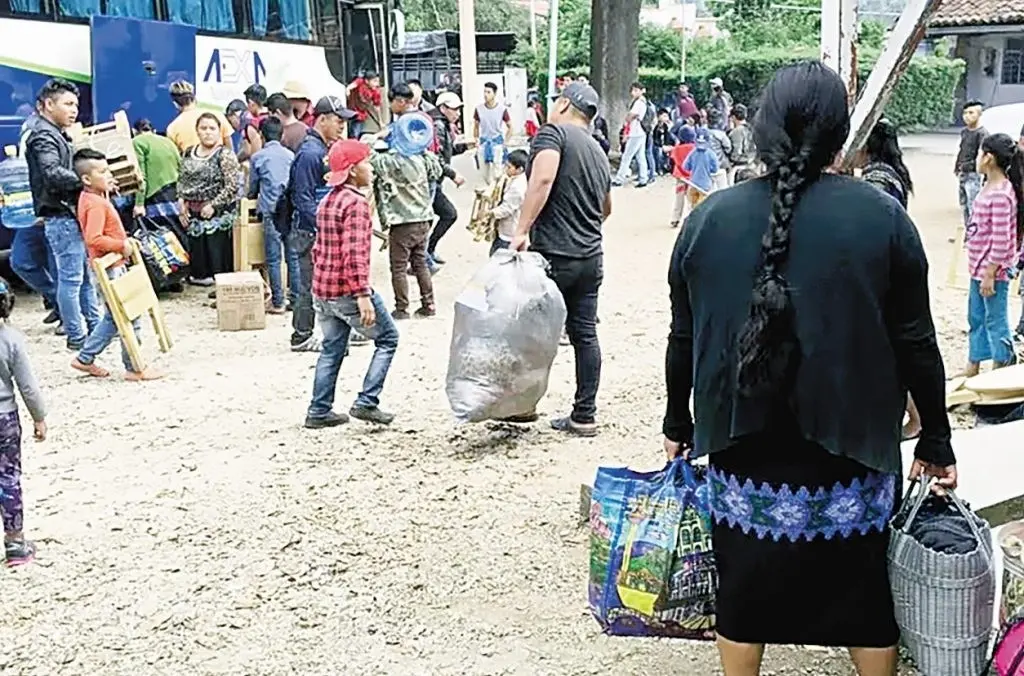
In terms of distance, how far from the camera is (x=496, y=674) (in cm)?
370

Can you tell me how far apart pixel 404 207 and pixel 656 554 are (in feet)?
20.5

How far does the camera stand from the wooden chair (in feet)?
23.7

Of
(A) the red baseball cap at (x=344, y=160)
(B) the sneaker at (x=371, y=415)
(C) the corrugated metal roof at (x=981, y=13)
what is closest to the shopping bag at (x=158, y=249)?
(B) the sneaker at (x=371, y=415)

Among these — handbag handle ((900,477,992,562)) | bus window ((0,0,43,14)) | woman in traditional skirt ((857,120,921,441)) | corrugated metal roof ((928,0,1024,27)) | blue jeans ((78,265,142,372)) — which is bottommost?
blue jeans ((78,265,142,372))

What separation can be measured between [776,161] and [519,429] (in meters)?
3.77

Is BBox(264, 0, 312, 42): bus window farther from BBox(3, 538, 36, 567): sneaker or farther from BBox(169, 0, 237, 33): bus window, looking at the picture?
BBox(3, 538, 36, 567): sneaker

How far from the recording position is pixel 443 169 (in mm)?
10344

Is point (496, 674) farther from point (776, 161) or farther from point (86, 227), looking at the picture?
point (86, 227)

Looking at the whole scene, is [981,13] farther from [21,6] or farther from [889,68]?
[889,68]

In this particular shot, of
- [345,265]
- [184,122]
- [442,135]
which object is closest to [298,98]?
[184,122]

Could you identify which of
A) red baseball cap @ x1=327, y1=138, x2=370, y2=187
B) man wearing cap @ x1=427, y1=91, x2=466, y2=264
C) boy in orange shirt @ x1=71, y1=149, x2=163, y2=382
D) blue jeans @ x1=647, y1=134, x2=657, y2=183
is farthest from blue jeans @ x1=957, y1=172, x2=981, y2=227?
blue jeans @ x1=647, y1=134, x2=657, y2=183

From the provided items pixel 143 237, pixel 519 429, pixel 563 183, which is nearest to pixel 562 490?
pixel 519 429

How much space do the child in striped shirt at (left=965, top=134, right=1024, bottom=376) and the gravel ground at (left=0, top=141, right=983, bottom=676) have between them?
36.4 inches

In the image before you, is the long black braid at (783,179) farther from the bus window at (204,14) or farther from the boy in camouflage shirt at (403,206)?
the bus window at (204,14)
